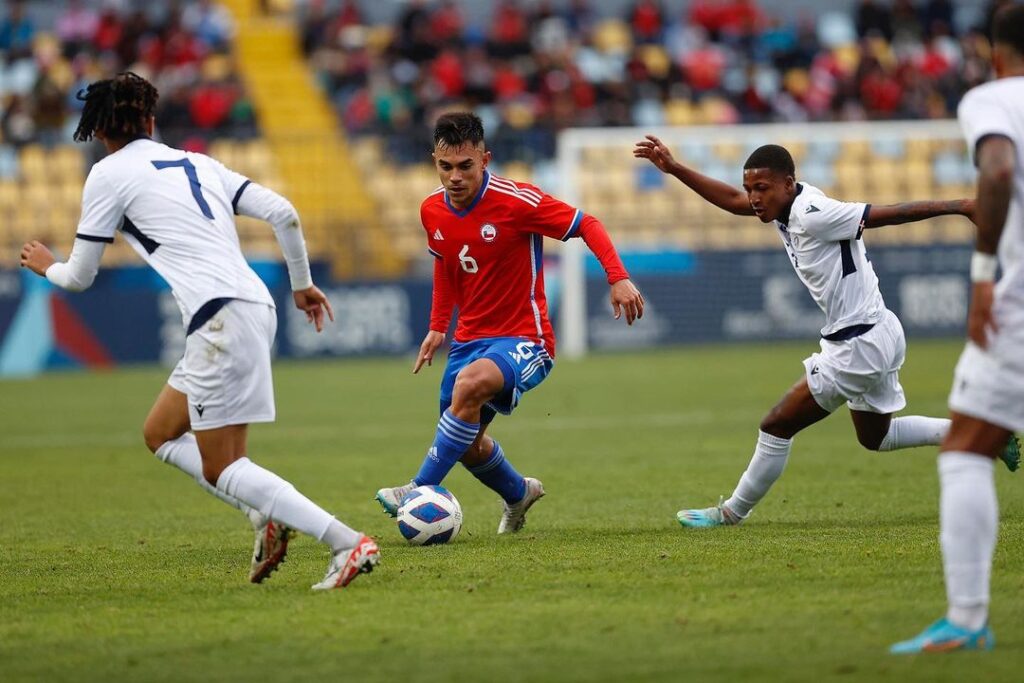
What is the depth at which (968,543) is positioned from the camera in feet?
16.4

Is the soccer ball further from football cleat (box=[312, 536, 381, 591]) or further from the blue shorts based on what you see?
football cleat (box=[312, 536, 381, 591])

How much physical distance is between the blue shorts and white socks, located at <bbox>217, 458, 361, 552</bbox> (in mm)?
1721

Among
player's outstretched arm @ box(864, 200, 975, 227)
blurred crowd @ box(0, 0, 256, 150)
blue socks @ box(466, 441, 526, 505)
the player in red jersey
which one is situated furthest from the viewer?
blurred crowd @ box(0, 0, 256, 150)

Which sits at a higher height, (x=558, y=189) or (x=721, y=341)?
(x=558, y=189)

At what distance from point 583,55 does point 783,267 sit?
720 centimetres

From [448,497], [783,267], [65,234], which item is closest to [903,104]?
[783,267]

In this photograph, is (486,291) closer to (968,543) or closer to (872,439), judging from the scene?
(872,439)

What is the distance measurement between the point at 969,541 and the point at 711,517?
336 centimetres

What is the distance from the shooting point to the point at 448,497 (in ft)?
26.0

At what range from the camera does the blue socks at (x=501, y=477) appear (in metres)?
8.30

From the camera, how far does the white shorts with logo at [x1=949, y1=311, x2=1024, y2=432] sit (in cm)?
500

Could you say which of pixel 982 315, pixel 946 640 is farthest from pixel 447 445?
pixel 982 315

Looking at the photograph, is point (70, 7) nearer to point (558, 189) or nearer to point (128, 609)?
point (558, 189)

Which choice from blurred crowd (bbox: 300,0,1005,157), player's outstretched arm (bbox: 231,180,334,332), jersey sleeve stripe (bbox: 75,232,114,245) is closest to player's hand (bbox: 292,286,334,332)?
player's outstretched arm (bbox: 231,180,334,332)
